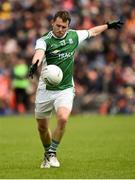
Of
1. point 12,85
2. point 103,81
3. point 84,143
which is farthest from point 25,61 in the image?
point 84,143

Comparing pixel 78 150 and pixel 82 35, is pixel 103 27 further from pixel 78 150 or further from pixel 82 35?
pixel 78 150

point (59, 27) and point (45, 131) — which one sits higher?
point (59, 27)

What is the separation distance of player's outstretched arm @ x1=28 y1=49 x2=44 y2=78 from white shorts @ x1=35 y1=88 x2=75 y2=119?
0.73 meters

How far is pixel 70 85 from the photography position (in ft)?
38.7

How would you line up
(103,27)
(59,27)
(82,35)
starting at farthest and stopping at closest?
(103,27) → (82,35) → (59,27)

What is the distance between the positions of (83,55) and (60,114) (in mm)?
17177

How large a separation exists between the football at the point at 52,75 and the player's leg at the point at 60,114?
30 cm

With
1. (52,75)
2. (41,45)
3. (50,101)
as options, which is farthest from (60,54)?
(50,101)

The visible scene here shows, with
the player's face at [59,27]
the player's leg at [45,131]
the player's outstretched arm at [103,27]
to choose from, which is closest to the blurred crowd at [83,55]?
the player's outstretched arm at [103,27]

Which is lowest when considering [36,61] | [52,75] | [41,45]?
[52,75]

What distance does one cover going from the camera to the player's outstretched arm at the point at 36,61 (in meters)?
10.9

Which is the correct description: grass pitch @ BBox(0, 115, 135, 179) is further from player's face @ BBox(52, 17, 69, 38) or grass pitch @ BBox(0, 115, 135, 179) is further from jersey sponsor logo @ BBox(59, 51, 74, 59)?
A: player's face @ BBox(52, 17, 69, 38)

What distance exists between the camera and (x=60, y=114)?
1134 centimetres

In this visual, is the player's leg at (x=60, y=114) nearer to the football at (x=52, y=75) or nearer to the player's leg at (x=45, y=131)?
the player's leg at (x=45, y=131)
